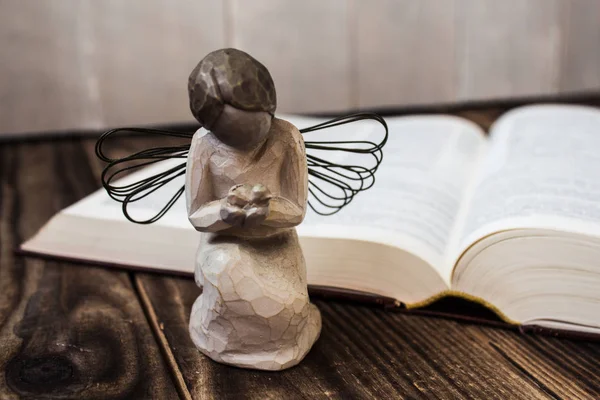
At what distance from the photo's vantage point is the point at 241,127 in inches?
31.4

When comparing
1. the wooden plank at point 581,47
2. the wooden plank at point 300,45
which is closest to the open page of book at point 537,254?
the wooden plank at point 300,45

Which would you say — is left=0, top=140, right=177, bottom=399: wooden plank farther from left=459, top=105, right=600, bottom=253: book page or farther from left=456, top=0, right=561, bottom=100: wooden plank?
left=456, top=0, right=561, bottom=100: wooden plank

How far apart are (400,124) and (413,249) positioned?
2.26 feet

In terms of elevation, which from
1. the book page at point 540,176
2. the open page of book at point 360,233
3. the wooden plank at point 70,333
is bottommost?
the wooden plank at point 70,333

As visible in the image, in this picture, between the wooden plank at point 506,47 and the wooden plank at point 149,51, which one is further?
the wooden plank at point 506,47

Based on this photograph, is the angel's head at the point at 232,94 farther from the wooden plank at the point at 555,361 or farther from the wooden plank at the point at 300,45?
the wooden plank at the point at 300,45

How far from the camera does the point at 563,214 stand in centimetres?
102

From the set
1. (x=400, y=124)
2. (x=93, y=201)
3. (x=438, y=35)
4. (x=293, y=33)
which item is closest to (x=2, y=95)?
(x=293, y=33)

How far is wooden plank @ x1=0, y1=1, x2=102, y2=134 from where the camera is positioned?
80.5 inches

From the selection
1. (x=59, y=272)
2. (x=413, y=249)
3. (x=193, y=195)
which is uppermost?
(x=193, y=195)

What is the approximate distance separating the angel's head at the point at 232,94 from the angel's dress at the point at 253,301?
0.14 m

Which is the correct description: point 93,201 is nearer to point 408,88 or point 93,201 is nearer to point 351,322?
point 351,322

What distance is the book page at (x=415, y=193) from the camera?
1.05m

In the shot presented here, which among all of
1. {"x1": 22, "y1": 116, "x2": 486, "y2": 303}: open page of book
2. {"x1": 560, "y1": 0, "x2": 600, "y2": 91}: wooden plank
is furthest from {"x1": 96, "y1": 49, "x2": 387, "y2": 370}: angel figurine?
{"x1": 560, "y1": 0, "x2": 600, "y2": 91}: wooden plank
